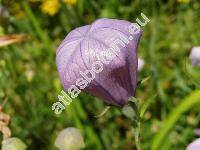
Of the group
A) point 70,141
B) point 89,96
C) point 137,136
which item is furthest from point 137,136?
point 89,96

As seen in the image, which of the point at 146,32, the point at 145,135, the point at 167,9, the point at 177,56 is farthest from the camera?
the point at 167,9

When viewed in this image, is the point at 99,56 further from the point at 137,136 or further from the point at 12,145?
the point at 12,145

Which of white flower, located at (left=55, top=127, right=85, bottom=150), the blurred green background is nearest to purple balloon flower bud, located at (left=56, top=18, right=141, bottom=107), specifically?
white flower, located at (left=55, top=127, right=85, bottom=150)


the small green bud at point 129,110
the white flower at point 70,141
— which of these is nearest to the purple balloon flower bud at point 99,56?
the small green bud at point 129,110

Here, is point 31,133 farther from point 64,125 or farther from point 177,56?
point 177,56

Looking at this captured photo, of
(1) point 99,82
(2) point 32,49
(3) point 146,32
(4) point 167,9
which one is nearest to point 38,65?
(2) point 32,49

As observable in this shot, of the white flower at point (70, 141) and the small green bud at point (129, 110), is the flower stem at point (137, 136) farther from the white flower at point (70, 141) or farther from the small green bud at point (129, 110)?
the white flower at point (70, 141)
